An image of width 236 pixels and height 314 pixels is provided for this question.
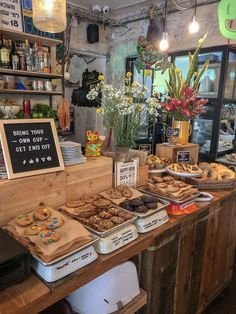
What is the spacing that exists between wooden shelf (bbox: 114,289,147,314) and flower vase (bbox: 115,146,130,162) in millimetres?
757

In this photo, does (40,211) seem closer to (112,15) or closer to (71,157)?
(71,157)

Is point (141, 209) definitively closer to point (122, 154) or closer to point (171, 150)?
point (122, 154)

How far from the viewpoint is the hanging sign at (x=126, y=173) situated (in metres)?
1.56

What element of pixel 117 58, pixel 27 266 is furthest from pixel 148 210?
pixel 117 58

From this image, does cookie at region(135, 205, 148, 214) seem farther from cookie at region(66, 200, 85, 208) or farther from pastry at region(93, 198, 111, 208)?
cookie at region(66, 200, 85, 208)

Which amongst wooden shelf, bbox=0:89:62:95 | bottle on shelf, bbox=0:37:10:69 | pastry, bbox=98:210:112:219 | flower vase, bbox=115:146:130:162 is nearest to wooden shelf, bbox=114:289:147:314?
pastry, bbox=98:210:112:219

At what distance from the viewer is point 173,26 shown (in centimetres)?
387

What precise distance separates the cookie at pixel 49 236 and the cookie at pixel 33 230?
0.03 metres

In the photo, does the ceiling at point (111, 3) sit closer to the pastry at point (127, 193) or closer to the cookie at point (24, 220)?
the pastry at point (127, 193)

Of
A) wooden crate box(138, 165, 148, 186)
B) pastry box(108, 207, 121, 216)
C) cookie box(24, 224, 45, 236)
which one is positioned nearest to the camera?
cookie box(24, 224, 45, 236)

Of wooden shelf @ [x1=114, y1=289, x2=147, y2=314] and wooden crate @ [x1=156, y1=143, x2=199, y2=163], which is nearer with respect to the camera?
wooden shelf @ [x1=114, y1=289, x2=147, y2=314]

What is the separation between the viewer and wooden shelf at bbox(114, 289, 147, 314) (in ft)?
4.10

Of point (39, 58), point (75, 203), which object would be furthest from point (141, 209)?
point (39, 58)

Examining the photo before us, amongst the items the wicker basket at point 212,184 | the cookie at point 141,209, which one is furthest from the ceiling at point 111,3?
the cookie at point 141,209
